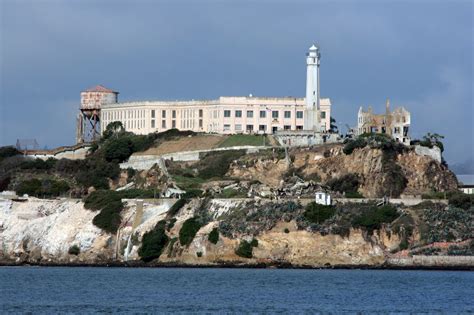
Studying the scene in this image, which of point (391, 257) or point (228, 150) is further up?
point (228, 150)

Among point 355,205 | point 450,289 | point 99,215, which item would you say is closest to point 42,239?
point 99,215

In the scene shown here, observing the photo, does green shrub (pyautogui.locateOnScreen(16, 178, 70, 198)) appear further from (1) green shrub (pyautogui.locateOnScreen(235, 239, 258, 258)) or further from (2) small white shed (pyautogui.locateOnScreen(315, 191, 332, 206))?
(2) small white shed (pyautogui.locateOnScreen(315, 191, 332, 206))

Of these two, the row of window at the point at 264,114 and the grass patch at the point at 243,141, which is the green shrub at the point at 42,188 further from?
the row of window at the point at 264,114

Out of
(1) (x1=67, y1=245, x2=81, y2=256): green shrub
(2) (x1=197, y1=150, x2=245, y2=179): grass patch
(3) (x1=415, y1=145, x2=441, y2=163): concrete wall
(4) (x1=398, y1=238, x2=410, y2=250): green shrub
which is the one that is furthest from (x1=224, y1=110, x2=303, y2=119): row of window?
(4) (x1=398, y1=238, x2=410, y2=250): green shrub

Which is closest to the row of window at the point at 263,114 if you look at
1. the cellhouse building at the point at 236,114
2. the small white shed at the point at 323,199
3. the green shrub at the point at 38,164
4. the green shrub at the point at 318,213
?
the cellhouse building at the point at 236,114

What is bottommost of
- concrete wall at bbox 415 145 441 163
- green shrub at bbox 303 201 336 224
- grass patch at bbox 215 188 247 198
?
green shrub at bbox 303 201 336 224

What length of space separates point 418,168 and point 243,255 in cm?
2107

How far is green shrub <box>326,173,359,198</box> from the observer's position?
117 m

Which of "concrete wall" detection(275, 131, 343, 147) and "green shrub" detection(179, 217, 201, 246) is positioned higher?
"concrete wall" detection(275, 131, 343, 147)

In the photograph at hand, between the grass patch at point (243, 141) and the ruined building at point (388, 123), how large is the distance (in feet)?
28.1

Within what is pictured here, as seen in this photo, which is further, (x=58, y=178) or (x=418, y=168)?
(x=58, y=178)

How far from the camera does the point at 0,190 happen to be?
430 ft

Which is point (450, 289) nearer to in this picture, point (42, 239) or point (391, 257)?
point (391, 257)

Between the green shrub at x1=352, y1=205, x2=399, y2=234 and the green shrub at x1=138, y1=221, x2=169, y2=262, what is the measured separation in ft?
47.2
